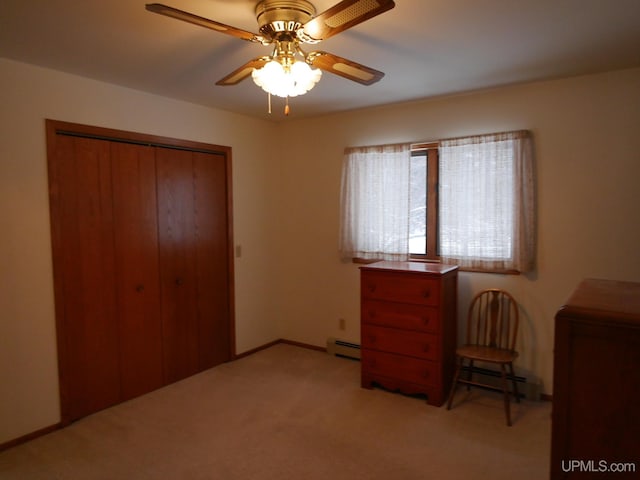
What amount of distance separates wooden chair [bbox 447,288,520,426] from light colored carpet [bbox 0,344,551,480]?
0.71 feet

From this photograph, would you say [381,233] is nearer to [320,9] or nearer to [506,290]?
[506,290]

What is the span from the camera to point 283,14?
5.76ft

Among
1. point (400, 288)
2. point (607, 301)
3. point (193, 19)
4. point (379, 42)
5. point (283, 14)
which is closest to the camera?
point (607, 301)

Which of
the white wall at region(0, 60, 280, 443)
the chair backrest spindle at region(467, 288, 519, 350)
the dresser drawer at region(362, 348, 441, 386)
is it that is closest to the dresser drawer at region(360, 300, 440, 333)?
the dresser drawer at region(362, 348, 441, 386)

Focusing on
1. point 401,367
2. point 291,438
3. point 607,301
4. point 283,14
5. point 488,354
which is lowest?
point 291,438

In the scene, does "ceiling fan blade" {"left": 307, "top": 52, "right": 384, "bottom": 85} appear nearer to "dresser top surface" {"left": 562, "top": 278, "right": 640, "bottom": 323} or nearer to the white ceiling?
the white ceiling

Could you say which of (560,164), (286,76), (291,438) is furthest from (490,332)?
(286,76)

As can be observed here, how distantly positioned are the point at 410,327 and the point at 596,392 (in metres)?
1.93

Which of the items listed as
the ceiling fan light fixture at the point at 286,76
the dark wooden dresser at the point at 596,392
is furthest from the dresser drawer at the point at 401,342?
the ceiling fan light fixture at the point at 286,76

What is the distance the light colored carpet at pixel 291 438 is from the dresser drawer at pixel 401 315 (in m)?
0.57

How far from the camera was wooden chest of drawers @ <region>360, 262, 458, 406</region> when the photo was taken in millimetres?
2953

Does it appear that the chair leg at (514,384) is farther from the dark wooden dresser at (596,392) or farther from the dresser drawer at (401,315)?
the dark wooden dresser at (596,392)

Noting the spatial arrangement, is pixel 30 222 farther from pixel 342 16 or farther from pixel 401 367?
pixel 401 367

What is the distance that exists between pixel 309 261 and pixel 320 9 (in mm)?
2720
